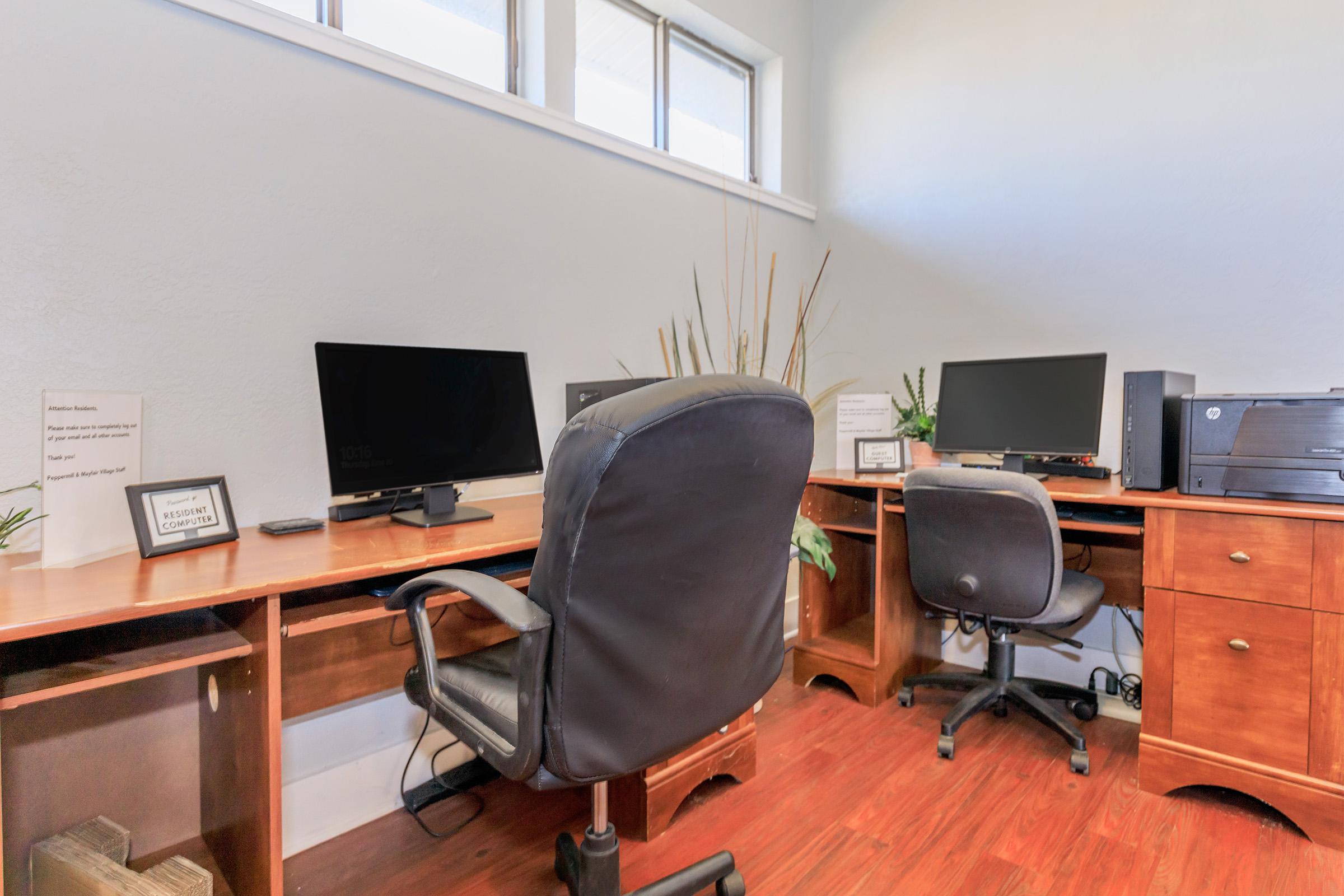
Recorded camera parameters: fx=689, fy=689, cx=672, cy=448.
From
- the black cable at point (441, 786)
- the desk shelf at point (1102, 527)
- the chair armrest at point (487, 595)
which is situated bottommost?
the black cable at point (441, 786)

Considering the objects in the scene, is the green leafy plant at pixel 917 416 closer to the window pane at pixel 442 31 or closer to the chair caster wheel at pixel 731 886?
the chair caster wheel at pixel 731 886

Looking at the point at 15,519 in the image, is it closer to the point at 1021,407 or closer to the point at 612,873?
the point at 612,873

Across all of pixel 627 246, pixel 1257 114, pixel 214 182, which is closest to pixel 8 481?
pixel 214 182

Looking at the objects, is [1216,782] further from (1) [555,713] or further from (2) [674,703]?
(1) [555,713]

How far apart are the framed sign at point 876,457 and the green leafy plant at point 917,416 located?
176 mm

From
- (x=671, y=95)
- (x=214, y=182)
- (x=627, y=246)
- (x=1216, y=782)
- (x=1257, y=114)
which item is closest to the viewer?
(x=214, y=182)

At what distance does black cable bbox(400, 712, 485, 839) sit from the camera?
1.84m

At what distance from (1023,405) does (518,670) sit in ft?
7.09

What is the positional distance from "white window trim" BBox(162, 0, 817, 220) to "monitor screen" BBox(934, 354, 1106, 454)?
1360 millimetres

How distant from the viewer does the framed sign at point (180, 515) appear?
1.37 metres

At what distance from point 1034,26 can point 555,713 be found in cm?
320

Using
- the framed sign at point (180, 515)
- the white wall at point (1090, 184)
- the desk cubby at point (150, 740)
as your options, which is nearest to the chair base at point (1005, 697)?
the white wall at point (1090, 184)

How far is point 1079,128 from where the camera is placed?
270cm

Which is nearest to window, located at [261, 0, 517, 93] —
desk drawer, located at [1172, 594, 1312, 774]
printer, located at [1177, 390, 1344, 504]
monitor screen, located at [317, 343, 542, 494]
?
monitor screen, located at [317, 343, 542, 494]
